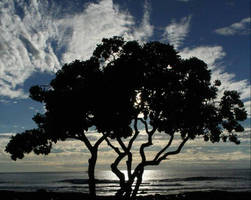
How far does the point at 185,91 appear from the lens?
2409 cm

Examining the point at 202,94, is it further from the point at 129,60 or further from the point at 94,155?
the point at 94,155

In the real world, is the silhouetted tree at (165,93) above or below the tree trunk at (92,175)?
above

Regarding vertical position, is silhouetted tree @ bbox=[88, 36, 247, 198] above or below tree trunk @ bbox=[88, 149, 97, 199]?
above

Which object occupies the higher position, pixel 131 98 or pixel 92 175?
pixel 131 98

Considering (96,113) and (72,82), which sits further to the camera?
(72,82)

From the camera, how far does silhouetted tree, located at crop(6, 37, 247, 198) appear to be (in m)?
22.3

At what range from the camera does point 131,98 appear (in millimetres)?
23219

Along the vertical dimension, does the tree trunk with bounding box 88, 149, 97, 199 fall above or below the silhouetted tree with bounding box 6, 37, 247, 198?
below

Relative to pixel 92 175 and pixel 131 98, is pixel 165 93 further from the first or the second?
pixel 92 175

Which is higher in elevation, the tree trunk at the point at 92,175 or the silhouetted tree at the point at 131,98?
the silhouetted tree at the point at 131,98

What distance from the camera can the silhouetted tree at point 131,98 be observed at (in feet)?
73.2

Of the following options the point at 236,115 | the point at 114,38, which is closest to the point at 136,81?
the point at 114,38

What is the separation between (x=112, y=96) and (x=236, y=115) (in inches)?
454

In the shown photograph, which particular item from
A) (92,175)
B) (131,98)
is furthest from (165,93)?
(92,175)
